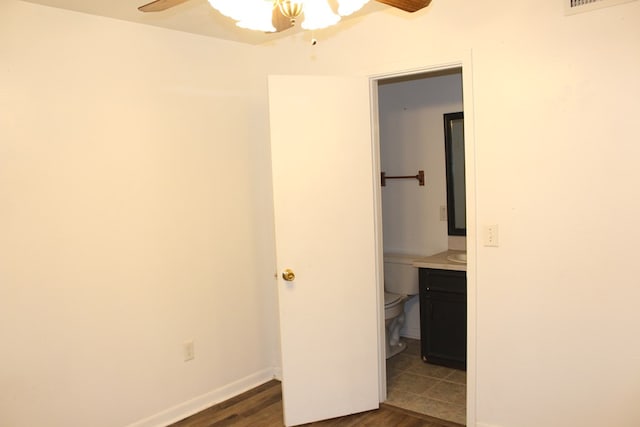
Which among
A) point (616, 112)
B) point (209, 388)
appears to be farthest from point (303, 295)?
point (616, 112)

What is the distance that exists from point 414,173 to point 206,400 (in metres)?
2.42

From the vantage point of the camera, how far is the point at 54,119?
2.54 metres

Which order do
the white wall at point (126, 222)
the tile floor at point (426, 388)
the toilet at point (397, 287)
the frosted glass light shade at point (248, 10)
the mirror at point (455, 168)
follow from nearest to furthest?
the frosted glass light shade at point (248, 10) < the white wall at point (126, 222) < the tile floor at point (426, 388) < the mirror at point (455, 168) < the toilet at point (397, 287)

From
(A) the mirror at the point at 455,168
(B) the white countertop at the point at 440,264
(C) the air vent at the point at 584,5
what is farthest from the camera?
(A) the mirror at the point at 455,168

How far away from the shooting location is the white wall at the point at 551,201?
2.25m

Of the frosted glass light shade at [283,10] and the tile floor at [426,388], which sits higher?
the frosted glass light shade at [283,10]

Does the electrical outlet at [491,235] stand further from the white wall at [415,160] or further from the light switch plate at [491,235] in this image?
the white wall at [415,160]

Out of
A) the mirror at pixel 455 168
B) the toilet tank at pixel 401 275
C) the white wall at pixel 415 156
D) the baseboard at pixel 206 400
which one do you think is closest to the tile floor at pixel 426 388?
the toilet tank at pixel 401 275

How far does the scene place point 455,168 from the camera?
3.93 m

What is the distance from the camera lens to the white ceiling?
2.51 metres

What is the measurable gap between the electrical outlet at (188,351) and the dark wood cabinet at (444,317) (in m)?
1.67

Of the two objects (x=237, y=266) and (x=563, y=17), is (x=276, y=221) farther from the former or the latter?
(x=563, y=17)

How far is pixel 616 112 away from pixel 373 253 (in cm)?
145

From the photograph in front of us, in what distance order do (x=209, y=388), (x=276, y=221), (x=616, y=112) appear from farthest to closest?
(x=209, y=388) → (x=276, y=221) → (x=616, y=112)
